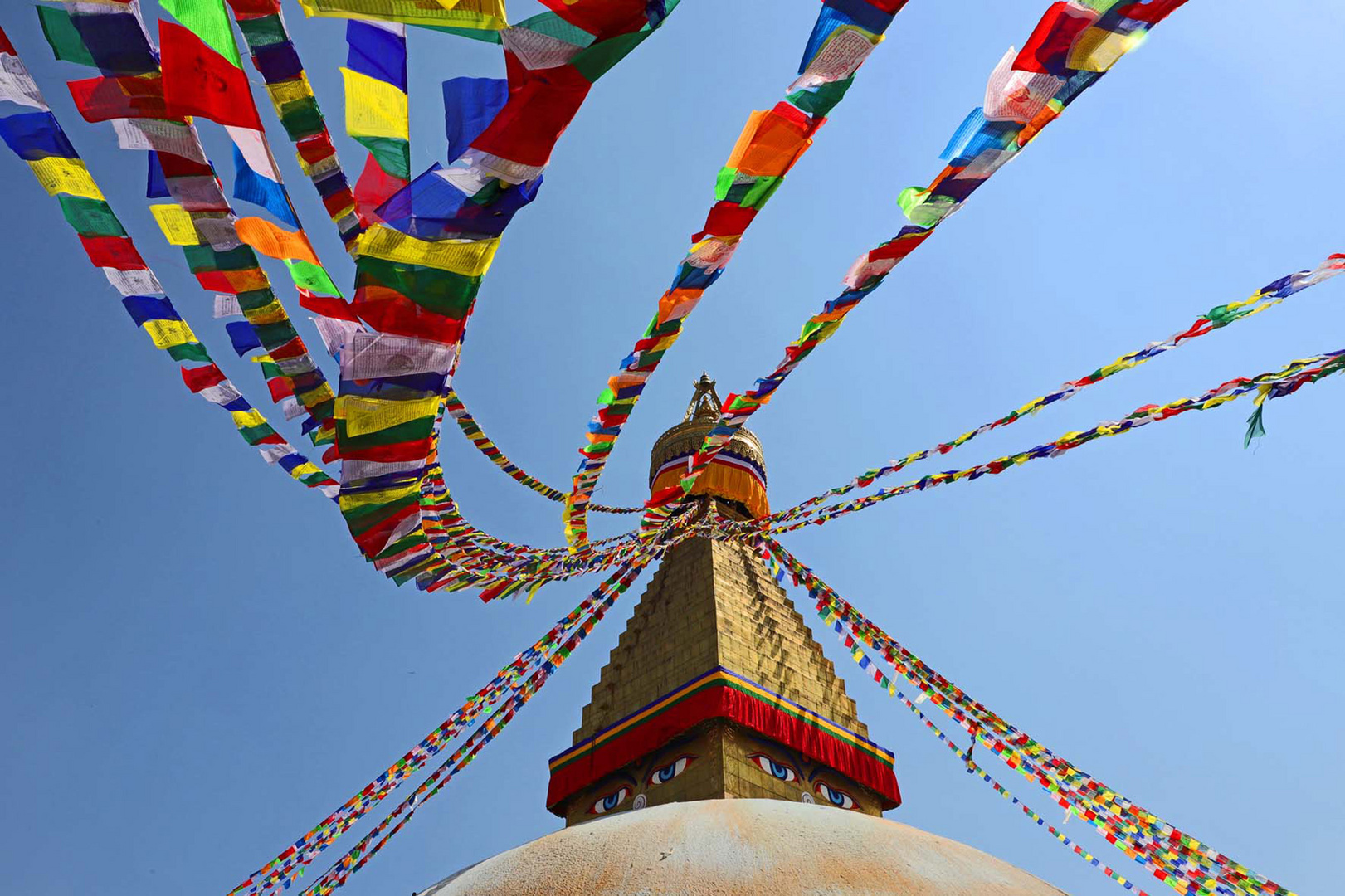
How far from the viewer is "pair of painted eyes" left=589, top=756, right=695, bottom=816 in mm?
7949

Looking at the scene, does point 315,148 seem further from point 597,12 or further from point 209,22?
point 597,12

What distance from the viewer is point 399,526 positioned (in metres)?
5.03

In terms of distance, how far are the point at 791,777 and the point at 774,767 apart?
219 millimetres

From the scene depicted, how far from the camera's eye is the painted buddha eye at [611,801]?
8.39 meters

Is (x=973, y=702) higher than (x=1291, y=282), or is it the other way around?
(x=1291, y=282)

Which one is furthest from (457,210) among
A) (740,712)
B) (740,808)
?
(740,712)

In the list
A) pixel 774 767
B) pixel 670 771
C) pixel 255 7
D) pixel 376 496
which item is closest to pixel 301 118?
pixel 255 7

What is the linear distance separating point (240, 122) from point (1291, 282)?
17.1 ft

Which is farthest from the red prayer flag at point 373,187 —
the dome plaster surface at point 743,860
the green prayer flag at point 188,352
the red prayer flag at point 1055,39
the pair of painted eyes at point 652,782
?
the pair of painted eyes at point 652,782

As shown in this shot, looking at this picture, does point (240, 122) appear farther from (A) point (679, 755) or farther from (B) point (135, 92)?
(A) point (679, 755)

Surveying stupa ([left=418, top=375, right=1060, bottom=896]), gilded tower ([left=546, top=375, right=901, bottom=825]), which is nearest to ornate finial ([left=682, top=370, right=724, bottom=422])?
stupa ([left=418, top=375, right=1060, bottom=896])

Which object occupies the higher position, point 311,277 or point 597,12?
point 597,12

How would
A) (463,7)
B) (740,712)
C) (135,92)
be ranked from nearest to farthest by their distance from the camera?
(463,7), (135,92), (740,712)

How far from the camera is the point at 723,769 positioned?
7.48m
